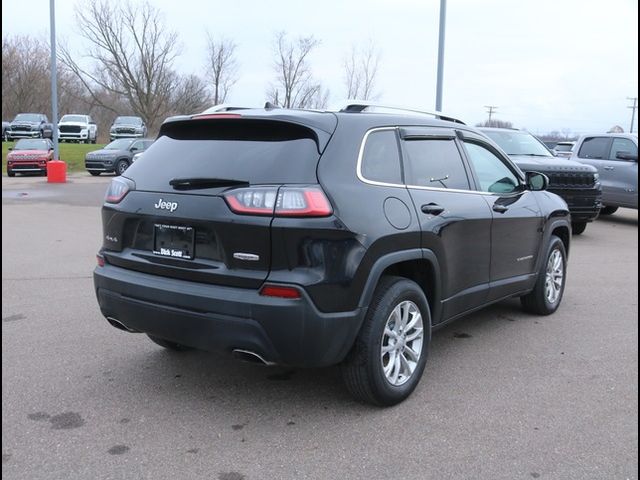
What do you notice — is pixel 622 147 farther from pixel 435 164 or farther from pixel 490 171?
pixel 435 164

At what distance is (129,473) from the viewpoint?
3.05 metres

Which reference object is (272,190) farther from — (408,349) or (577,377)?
(577,377)

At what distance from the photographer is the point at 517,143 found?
1162 cm

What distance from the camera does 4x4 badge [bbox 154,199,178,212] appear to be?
3.62 meters

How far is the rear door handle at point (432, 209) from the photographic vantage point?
13.3ft

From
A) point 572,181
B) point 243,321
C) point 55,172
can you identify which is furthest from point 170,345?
point 55,172

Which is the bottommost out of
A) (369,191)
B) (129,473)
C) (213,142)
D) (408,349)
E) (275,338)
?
(129,473)

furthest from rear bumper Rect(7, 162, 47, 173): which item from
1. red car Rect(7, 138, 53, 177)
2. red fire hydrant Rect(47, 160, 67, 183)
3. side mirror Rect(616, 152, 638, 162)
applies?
side mirror Rect(616, 152, 638, 162)

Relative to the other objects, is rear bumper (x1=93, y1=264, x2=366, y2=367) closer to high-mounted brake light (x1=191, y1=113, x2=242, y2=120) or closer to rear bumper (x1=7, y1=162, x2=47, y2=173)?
high-mounted brake light (x1=191, y1=113, x2=242, y2=120)

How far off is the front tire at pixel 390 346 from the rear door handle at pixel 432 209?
48cm

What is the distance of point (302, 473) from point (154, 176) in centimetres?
197

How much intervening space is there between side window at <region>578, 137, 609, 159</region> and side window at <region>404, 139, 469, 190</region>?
1050 centimetres

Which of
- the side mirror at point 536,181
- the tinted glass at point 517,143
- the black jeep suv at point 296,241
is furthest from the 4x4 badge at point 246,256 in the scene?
the tinted glass at point 517,143

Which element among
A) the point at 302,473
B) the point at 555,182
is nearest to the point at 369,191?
the point at 302,473
